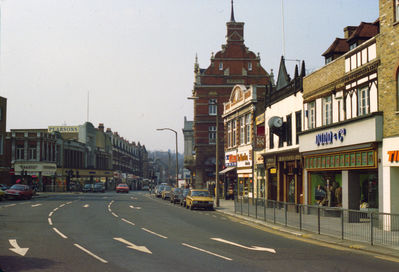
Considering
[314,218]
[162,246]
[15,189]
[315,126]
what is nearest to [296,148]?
[315,126]

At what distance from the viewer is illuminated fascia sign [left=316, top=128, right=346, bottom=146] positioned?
2584 centimetres

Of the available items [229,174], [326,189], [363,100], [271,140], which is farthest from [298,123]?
[229,174]

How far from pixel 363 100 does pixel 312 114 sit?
648 cm

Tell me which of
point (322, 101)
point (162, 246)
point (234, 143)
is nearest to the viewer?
point (162, 246)

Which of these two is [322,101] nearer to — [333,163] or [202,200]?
[333,163]

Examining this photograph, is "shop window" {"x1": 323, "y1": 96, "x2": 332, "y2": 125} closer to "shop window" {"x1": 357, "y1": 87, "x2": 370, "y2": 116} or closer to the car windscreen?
"shop window" {"x1": 357, "y1": 87, "x2": 370, "y2": 116}

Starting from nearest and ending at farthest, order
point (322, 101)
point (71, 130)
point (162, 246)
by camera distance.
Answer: point (162, 246)
point (322, 101)
point (71, 130)

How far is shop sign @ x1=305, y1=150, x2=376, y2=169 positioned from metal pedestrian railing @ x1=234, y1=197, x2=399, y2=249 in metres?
4.22

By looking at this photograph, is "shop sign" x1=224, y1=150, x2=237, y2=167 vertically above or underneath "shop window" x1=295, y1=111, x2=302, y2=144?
underneath

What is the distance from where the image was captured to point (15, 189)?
1941 inches

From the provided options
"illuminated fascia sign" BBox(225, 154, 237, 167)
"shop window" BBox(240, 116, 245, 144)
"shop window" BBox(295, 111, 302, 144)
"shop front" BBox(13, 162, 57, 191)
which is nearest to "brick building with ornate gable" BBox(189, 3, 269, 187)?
"illuminated fascia sign" BBox(225, 154, 237, 167)

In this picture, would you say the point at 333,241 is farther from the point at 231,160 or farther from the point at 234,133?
the point at 231,160

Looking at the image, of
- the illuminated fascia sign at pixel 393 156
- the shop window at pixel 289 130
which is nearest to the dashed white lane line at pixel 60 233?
the illuminated fascia sign at pixel 393 156

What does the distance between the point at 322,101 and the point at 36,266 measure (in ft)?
68.6
